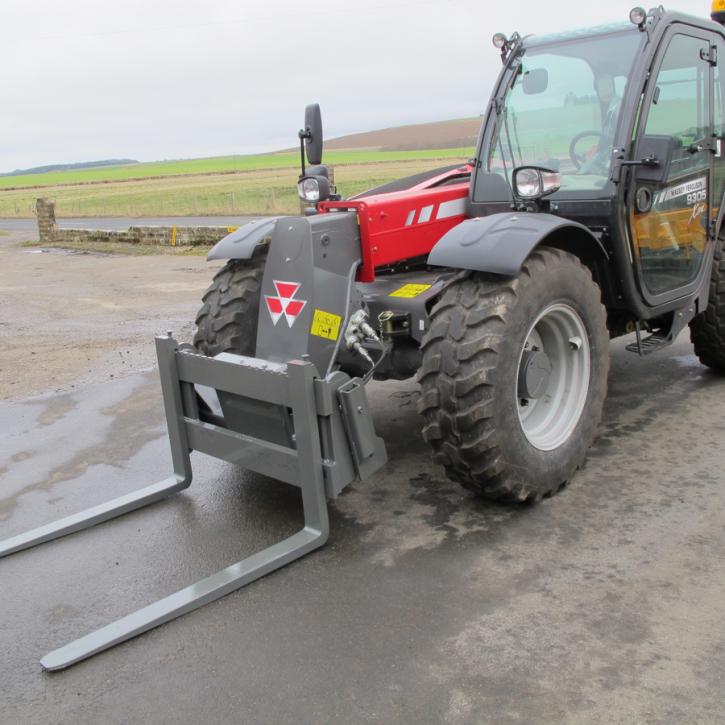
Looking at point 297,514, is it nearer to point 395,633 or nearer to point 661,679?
point 395,633

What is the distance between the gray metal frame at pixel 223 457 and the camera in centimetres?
301

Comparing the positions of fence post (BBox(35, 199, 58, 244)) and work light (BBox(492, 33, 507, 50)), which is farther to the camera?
fence post (BBox(35, 199, 58, 244))

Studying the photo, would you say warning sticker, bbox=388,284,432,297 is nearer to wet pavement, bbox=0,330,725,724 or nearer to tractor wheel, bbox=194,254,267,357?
tractor wheel, bbox=194,254,267,357

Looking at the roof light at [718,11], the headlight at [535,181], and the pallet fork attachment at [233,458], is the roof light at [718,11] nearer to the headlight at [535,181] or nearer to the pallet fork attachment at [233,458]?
the headlight at [535,181]

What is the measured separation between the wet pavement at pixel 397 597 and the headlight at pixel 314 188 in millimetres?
1550

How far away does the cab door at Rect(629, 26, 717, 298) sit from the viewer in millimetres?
4320

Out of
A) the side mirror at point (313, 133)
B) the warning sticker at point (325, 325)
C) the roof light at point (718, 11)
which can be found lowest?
the warning sticker at point (325, 325)

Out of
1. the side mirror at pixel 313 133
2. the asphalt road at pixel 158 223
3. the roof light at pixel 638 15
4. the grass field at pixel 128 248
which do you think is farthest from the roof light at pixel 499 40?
the asphalt road at pixel 158 223

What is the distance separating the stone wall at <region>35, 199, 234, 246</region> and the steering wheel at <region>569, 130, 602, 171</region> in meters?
11.8

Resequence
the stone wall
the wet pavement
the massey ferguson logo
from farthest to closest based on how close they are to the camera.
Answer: the stone wall, the massey ferguson logo, the wet pavement

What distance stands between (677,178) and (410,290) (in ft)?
5.81

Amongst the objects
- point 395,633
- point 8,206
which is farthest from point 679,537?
point 8,206

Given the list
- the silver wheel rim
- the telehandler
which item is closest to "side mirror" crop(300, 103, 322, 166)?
the telehandler

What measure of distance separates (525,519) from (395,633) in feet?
3.56
